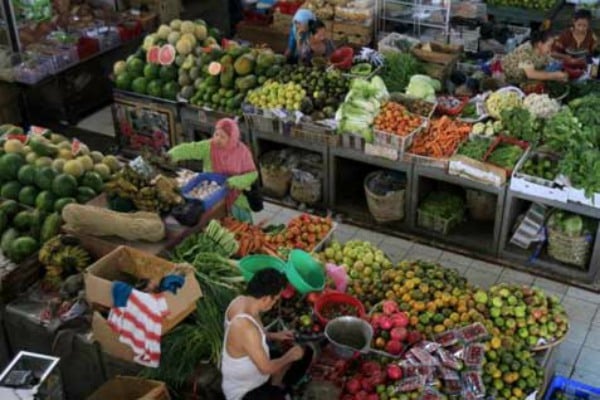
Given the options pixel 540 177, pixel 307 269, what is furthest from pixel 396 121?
pixel 307 269

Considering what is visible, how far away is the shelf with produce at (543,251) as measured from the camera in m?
6.05

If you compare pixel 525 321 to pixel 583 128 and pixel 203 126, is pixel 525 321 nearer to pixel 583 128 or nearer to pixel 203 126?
pixel 583 128

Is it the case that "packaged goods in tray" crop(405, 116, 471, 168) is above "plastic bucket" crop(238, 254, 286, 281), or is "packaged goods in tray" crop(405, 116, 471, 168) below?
above

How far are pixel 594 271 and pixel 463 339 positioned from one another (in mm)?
2215

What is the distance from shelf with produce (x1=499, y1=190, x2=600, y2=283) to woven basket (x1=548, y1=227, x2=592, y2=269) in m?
0.04

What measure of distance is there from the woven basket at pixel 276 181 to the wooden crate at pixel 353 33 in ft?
9.29

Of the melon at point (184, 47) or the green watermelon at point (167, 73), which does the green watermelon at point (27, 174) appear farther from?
the melon at point (184, 47)

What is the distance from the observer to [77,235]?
5.28 metres

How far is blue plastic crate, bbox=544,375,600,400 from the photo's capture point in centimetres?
462

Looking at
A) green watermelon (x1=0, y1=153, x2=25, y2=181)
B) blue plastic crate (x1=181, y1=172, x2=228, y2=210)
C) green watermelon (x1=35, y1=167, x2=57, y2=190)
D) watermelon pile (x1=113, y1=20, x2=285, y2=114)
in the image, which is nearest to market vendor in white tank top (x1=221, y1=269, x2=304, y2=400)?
blue plastic crate (x1=181, y1=172, x2=228, y2=210)

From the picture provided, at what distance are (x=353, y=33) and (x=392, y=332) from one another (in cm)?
580

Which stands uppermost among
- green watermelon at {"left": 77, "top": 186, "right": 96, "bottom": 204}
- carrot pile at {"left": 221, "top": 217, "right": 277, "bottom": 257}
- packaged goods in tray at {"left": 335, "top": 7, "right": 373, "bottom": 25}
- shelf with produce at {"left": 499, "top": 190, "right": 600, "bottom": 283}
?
packaged goods in tray at {"left": 335, "top": 7, "right": 373, "bottom": 25}

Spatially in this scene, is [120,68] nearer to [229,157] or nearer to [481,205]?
[229,157]

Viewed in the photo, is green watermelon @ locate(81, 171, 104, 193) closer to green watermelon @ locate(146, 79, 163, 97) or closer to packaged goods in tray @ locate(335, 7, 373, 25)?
green watermelon @ locate(146, 79, 163, 97)
